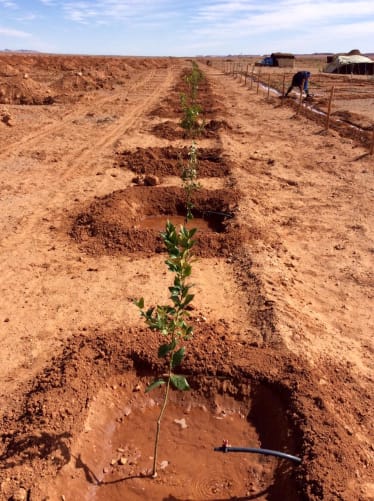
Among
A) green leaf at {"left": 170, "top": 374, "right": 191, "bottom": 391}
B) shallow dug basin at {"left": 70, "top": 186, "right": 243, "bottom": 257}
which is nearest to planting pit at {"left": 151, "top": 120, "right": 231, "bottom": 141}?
shallow dug basin at {"left": 70, "top": 186, "right": 243, "bottom": 257}

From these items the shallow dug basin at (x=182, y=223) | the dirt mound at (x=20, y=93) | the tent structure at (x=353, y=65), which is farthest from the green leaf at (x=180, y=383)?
the tent structure at (x=353, y=65)

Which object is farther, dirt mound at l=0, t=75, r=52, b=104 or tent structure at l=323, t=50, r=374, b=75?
tent structure at l=323, t=50, r=374, b=75

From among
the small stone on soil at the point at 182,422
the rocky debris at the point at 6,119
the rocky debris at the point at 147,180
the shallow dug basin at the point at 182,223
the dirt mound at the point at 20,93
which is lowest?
the small stone on soil at the point at 182,422

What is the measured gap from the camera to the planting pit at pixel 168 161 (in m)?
9.45

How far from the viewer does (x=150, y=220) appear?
7.41m

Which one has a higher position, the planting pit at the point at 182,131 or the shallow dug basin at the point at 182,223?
the planting pit at the point at 182,131

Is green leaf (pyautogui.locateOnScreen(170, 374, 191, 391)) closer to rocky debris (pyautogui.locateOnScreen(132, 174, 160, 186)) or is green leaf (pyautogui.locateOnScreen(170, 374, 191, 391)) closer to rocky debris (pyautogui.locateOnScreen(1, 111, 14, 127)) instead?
rocky debris (pyautogui.locateOnScreen(132, 174, 160, 186))

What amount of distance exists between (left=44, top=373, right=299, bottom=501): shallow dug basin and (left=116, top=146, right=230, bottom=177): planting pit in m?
6.10

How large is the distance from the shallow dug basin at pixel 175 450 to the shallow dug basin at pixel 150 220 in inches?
108

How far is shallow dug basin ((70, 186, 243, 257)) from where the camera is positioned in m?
6.20

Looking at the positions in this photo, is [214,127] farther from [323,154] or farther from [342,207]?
[342,207]

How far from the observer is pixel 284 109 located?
19719mm

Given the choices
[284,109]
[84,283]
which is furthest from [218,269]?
[284,109]

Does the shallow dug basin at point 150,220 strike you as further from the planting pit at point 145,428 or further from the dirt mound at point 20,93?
the dirt mound at point 20,93
